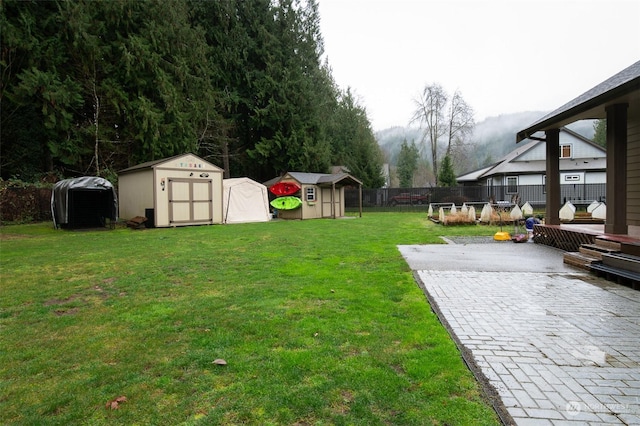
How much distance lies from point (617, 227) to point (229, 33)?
2797cm

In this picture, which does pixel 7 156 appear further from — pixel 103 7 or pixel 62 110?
pixel 103 7

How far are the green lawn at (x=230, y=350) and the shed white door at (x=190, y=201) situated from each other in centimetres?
999

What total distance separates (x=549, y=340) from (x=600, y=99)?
17.7ft

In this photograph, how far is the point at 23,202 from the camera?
17.0 meters

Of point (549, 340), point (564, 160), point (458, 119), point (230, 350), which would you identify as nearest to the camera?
point (230, 350)

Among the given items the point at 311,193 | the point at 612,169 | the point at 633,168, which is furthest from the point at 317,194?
the point at 612,169

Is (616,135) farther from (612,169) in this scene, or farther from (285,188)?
(285,188)

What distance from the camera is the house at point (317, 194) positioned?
20672 millimetres

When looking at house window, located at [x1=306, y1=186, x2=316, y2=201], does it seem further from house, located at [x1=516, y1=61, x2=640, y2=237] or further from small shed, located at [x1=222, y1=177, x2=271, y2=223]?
house, located at [x1=516, y1=61, x2=640, y2=237]

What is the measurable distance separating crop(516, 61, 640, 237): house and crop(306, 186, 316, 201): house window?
1328 centimetres

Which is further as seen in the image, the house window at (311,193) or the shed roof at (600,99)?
the house window at (311,193)

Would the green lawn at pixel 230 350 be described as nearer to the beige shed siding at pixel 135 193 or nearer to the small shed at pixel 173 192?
the small shed at pixel 173 192

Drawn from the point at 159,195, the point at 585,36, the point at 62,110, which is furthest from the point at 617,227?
the point at 62,110

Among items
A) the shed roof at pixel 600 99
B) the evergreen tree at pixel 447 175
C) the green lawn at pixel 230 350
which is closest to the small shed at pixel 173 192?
the green lawn at pixel 230 350
